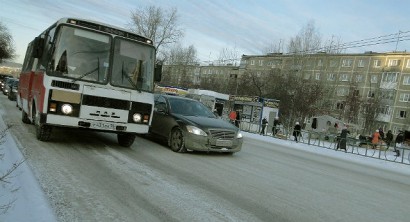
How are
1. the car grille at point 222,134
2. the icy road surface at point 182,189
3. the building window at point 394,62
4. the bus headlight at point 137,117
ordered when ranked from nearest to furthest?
the icy road surface at point 182,189 → the bus headlight at point 137,117 → the car grille at point 222,134 → the building window at point 394,62

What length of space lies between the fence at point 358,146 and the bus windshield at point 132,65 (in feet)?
51.0

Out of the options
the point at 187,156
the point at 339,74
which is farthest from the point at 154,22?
the point at 187,156

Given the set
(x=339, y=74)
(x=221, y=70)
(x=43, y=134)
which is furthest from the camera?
(x=221, y=70)

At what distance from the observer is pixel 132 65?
1015 centimetres

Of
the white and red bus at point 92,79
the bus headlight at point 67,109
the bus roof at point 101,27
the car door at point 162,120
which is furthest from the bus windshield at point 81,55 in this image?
the car door at point 162,120

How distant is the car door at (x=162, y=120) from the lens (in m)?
12.0

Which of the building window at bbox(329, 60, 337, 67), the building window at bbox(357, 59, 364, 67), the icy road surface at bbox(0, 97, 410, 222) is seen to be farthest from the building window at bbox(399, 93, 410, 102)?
the icy road surface at bbox(0, 97, 410, 222)

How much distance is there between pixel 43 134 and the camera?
9984 millimetres

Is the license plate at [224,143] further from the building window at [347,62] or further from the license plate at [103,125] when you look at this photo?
Result: the building window at [347,62]

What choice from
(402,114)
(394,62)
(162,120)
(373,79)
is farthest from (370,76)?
(162,120)

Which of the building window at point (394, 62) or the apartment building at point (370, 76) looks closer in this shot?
the apartment building at point (370, 76)

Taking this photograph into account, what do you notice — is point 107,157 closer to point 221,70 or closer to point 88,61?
point 88,61

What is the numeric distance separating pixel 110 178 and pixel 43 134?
12.0ft

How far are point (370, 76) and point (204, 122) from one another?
2750 inches
